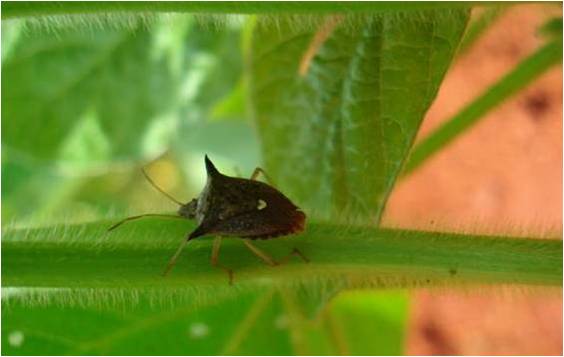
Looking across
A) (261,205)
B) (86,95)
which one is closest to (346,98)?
(261,205)

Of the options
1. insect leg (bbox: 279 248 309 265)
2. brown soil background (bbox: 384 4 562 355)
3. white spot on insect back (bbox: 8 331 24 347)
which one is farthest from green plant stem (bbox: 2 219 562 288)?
brown soil background (bbox: 384 4 562 355)

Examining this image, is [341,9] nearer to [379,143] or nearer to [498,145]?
[379,143]

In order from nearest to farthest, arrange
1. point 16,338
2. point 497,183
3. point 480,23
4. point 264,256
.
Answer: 1. point 264,256
2. point 16,338
3. point 480,23
4. point 497,183

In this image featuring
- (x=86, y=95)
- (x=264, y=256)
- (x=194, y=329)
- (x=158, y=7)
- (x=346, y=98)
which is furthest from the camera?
(x=86, y=95)

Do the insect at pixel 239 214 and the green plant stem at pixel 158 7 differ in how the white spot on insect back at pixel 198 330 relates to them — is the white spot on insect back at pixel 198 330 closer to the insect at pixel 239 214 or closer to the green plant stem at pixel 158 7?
the insect at pixel 239 214

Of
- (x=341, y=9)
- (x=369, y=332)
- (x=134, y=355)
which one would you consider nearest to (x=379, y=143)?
(x=341, y=9)

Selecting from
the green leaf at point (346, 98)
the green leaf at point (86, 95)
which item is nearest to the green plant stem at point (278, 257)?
the green leaf at point (346, 98)

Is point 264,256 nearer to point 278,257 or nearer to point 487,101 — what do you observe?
point 278,257
